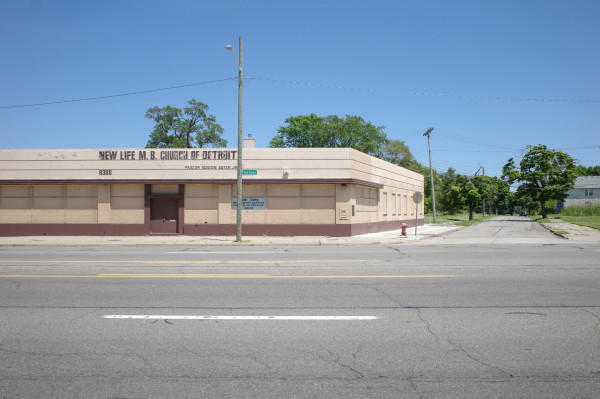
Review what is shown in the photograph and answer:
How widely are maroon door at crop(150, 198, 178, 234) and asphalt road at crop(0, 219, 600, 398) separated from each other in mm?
15546

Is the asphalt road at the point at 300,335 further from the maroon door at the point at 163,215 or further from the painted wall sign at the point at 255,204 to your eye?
the maroon door at the point at 163,215

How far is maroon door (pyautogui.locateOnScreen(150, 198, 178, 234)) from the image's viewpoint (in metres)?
25.2

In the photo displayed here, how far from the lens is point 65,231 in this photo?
2525cm

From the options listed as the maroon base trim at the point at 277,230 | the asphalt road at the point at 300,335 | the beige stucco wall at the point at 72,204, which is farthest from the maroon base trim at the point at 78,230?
the asphalt road at the point at 300,335

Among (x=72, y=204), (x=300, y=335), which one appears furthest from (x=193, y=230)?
(x=300, y=335)

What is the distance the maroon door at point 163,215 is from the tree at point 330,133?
45457 mm

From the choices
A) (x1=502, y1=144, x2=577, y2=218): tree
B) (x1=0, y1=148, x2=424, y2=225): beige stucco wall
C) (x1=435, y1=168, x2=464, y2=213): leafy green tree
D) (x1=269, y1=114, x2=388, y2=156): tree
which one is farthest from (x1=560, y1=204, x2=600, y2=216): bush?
(x1=0, y1=148, x2=424, y2=225): beige stucco wall

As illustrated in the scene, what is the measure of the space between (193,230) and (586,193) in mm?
78930

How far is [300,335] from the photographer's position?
5152mm

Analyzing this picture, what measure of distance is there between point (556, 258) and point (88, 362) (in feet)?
43.1

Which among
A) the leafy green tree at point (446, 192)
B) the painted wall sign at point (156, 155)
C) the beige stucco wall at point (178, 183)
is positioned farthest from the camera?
the leafy green tree at point (446, 192)

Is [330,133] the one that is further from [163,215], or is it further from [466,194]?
[163,215]

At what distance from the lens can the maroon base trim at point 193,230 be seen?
80.6 ft

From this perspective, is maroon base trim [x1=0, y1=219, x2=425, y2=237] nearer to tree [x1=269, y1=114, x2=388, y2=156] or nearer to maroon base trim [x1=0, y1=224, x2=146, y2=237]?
maroon base trim [x1=0, y1=224, x2=146, y2=237]
